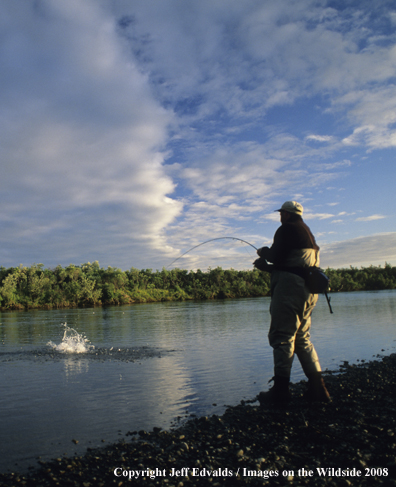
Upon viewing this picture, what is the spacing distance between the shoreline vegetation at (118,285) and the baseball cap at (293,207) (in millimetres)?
70333

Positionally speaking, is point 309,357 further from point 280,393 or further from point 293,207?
point 293,207

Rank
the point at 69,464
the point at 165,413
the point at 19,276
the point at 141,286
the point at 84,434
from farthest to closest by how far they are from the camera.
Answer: the point at 141,286, the point at 19,276, the point at 165,413, the point at 84,434, the point at 69,464

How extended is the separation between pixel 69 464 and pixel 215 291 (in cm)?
9054

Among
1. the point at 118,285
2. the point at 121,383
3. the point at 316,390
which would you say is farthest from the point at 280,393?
the point at 118,285

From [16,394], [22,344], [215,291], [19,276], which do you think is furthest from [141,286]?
[16,394]

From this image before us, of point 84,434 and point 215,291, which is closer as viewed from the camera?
point 84,434

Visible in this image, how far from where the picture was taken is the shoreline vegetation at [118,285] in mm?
71125

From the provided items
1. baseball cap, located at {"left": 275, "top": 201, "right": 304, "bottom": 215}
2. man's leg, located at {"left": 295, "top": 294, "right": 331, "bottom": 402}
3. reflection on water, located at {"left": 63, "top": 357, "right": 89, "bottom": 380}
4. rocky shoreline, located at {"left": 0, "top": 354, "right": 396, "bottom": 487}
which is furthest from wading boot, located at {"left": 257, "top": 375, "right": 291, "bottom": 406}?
reflection on water, located at {"left": 63, "top": 357, "right": 89, "bottom": 380}

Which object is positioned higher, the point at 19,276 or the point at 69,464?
the point at 19,276

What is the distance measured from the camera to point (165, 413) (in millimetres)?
5934

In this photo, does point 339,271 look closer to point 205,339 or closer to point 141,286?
point 141,286

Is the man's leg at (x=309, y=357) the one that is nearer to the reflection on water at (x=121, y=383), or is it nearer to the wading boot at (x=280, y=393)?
the wading boot at (x=280, y=393)

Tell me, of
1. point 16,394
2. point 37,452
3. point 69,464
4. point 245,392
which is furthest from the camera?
point 16,394

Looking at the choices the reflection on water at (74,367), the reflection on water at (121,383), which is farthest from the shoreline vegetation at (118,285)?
the reflection on water at (74,367)
